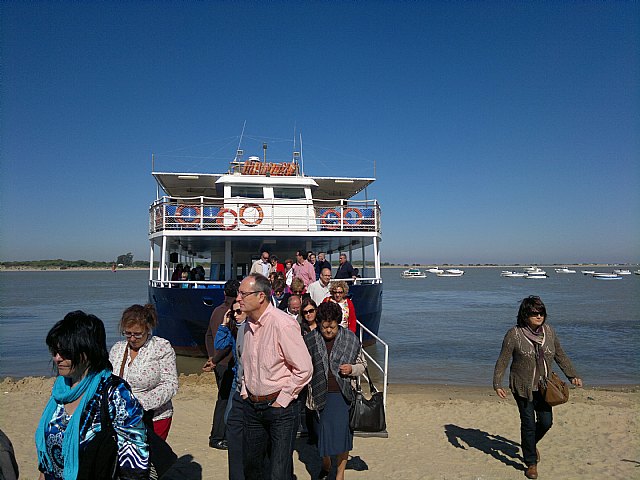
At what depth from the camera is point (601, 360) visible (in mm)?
14758

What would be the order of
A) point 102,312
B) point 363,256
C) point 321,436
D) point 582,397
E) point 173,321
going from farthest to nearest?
point 102,312
point 363,256
point 173,321
point 582,397
point 321,436

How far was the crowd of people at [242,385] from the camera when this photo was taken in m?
2.16

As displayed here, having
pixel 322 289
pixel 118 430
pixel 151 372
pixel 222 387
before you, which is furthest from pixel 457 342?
pixel 118 430

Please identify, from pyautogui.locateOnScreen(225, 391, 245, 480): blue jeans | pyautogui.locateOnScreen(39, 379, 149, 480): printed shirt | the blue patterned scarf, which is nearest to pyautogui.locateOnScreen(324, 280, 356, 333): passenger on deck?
pyautogui.locateOnScreen(225, 391, 245, 480): blue jeans

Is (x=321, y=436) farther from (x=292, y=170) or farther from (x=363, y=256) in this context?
(x=363, y=256)

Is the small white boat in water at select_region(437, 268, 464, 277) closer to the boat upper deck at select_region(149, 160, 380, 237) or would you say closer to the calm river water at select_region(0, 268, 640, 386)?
the calm river water at select_region(0, 268, 640, 386)

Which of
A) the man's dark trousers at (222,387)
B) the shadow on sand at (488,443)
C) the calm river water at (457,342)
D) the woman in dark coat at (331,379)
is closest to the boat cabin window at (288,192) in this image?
the calm river water at (457,342)

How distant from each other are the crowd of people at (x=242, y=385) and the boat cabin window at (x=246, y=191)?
9626 mm

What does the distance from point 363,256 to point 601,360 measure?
28.0 ft

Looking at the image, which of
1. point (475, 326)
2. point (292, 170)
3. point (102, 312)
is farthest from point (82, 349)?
point (102, 312)

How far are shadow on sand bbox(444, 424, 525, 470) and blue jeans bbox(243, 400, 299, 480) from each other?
3029 millimetres

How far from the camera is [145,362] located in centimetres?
310

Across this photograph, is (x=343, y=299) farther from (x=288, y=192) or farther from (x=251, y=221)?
(x=288, y=192)

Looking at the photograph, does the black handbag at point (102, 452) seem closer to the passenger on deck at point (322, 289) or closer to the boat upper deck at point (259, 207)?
the passenger on deck at point (322, 289)
